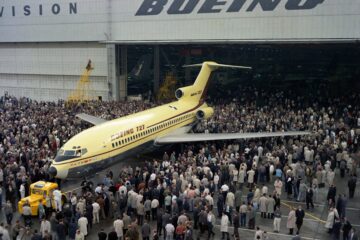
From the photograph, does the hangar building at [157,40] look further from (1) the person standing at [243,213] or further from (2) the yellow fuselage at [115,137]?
(1) the person standing at [243,213]

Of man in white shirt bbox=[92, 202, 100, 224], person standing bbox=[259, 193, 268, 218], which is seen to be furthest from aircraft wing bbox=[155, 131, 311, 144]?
man in white shirt bbox=[92, 202, 100, 224]

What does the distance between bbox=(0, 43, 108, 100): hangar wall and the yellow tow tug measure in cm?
2875

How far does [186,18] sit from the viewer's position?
1537 inches

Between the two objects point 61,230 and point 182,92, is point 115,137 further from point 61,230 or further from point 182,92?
point 182,92

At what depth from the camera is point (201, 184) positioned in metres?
18.5

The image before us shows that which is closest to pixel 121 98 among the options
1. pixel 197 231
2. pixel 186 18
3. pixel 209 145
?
pixel 186 18

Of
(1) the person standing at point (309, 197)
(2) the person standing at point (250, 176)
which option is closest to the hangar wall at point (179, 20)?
(2) the person standing at point (250, 176)

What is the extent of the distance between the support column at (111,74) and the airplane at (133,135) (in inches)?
505

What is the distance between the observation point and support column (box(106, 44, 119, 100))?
145 ft

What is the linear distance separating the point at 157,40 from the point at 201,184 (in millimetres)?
25092

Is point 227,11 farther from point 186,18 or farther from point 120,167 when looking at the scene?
point 120,167

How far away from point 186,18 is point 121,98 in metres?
12.9

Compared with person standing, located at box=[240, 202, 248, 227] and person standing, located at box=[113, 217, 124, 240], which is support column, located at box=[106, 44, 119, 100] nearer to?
person standing, located at box=[240, 202, 248, 227]

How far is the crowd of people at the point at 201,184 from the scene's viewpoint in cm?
1552
